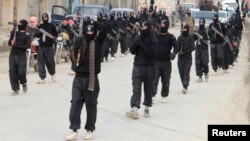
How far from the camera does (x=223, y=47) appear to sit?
877 inches

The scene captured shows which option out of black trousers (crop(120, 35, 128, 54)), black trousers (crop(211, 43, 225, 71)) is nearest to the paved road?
black trousers (crop(211, 43, 225, 71))

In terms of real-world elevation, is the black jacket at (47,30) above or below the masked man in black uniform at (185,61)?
above

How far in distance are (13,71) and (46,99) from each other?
1.06m

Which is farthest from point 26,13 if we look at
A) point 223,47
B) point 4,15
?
→ point 223,47

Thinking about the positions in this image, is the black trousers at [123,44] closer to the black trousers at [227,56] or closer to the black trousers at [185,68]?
the black trousers at [227,56]

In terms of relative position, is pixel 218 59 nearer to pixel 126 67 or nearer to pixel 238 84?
pixel 238 84

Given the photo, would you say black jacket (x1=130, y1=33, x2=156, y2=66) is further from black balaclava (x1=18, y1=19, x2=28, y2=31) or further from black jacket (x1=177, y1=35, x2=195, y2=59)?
black jacket (x1=177, y1=35, x2=195, y2=59)

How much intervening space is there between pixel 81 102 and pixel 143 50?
92.0 inches

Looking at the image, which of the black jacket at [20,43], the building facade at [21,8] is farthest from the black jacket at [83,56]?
the building facade at [21,8]

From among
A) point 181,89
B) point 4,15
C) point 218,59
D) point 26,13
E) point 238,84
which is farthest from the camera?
point 26,13

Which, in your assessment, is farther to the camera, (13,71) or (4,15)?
(4,15)

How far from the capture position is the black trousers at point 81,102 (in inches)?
426

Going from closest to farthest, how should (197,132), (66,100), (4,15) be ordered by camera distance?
(197,132) < (66,100) < (4,15)

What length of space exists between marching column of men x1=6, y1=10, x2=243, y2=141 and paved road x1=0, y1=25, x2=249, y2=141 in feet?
1.43
